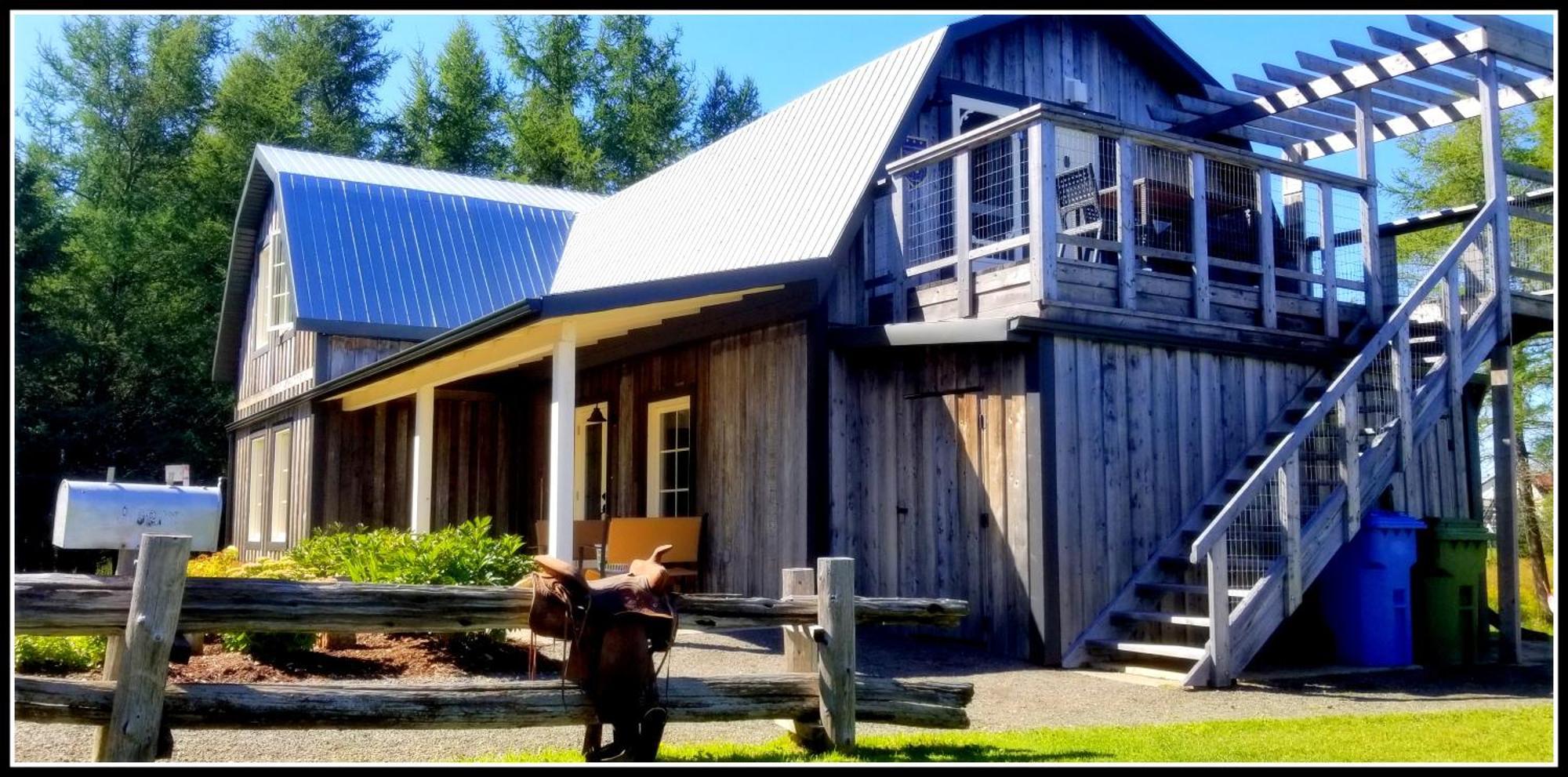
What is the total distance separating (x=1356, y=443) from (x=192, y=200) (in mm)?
27475

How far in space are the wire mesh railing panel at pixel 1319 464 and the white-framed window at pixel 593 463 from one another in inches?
264

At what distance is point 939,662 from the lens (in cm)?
866

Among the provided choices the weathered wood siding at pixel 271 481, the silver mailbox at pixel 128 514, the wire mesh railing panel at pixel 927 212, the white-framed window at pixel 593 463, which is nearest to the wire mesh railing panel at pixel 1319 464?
the wire mesh railing panel at pixel 927 212

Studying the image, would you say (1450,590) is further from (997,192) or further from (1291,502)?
(997,192)

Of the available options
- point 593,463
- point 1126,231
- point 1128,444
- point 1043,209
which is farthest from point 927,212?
point 593,463

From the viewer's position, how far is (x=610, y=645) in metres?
5.22

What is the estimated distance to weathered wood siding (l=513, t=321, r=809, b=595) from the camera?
10492 mm

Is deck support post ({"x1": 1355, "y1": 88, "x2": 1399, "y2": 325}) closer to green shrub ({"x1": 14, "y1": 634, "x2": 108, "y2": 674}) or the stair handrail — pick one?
the stair handrail

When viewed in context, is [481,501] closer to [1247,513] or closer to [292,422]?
[292,422]

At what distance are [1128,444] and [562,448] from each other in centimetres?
406

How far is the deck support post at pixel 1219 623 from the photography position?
7.77m

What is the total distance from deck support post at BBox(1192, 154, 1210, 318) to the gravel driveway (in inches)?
111

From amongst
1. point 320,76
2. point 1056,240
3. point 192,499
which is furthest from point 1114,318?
point 320,76

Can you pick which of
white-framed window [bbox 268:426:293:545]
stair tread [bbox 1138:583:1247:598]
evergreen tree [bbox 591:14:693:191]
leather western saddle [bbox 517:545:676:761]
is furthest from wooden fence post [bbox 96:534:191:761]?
evergreen tree [bbox 591:14:693:191]
